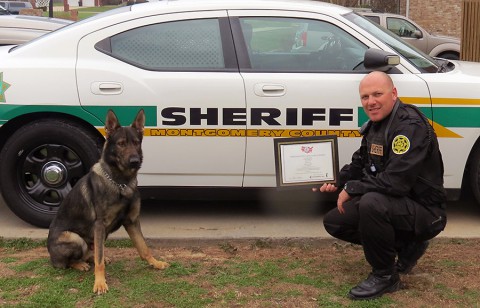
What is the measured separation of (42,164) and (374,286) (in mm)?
2651

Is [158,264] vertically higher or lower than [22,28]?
lower

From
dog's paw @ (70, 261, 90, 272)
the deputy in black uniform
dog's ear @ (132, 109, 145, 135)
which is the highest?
dog's ear @ (132, 109, 145, 135)

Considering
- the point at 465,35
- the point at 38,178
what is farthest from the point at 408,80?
the point at 465,35

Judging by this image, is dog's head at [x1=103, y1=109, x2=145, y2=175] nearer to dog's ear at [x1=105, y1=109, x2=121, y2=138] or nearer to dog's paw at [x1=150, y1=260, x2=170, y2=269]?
dog's ear at [x1=105, y1=109, x2=121, y2=138]

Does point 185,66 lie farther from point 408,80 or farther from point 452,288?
point 452,288

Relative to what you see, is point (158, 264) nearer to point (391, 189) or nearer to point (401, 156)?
point (391, 189)

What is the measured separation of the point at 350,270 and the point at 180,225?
5.14 feet

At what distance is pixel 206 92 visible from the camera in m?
4.71

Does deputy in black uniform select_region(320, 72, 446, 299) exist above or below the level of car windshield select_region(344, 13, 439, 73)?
below

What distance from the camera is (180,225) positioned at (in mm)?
5094

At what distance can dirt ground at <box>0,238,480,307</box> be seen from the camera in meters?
3.62

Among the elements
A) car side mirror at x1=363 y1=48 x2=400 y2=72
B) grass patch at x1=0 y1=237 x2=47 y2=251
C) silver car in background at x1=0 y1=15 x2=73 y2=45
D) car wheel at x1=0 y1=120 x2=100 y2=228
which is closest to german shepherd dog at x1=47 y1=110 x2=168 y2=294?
grass patch at x1=0 y1=237 x2=47 y2=251

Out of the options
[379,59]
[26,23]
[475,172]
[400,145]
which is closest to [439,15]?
[26,23]

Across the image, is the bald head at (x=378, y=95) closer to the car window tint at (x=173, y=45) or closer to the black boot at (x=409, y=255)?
the black boot at (x=409, y=255)
